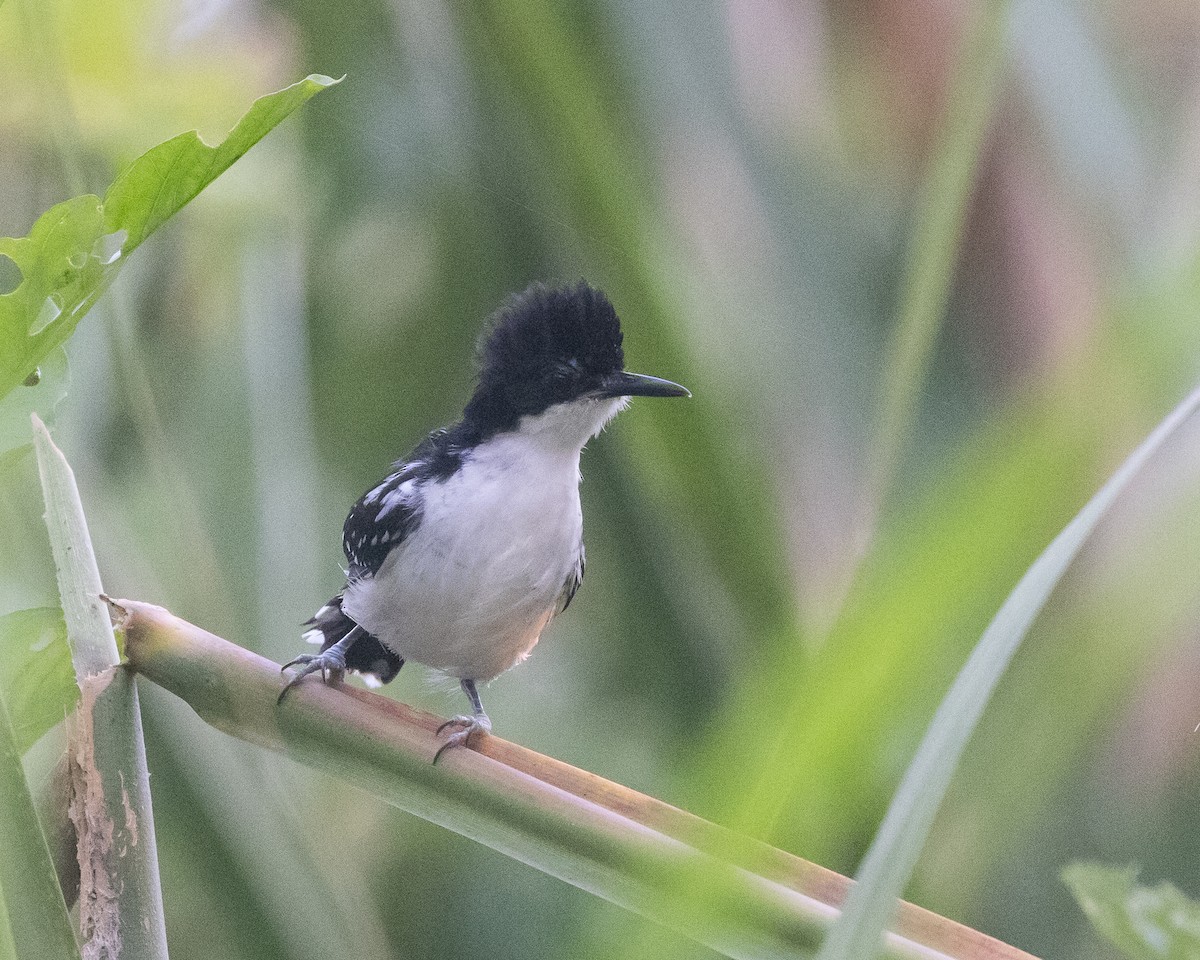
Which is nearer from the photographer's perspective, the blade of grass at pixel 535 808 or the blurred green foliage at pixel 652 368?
the blade of grass at pixel 535 808

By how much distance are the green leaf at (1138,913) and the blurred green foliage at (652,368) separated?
0.35ft

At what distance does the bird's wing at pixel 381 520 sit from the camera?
1.04m

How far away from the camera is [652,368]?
30.9 inches

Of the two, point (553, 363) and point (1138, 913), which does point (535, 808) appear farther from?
A: point (553, 363)

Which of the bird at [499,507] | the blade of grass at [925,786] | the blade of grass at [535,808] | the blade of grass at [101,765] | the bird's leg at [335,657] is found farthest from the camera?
the bird at [499,507]

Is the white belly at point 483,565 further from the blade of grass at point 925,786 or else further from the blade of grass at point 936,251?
the blade of grass at point 925,786

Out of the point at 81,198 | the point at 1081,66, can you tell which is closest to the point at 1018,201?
the point at 1081,66

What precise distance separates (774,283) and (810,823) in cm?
39

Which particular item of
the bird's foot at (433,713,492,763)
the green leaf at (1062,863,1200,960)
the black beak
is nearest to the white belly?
the black beak

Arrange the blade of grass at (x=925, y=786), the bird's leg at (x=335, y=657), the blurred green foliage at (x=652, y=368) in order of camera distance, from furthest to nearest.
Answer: the bird's leg at (x=335, y=657) → the blurred green foliage at (x=652, y=368) → the blade of grass at (x=925, y=786)

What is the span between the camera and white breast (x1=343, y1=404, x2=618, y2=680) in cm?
99

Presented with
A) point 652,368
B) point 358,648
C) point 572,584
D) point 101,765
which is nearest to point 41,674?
point 101,765

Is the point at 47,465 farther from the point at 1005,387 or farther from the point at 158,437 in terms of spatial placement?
the point at 1005,387

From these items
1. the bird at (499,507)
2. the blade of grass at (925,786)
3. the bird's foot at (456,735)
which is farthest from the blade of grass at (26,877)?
the bird at (499,507)
